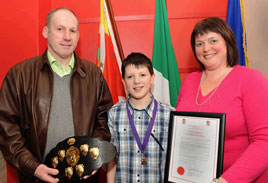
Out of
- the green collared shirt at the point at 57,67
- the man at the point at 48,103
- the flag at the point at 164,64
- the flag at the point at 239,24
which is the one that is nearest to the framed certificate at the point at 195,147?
the man at the point at 48,103

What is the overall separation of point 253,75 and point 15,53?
2576 millimetres

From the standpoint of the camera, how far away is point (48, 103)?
1932 mm

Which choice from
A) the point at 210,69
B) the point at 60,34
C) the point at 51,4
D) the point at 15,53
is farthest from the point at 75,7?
the point at 210,69

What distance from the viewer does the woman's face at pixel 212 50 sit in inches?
66.1

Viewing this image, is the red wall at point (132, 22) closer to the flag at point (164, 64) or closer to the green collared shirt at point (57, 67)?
the flag at point (164, 64)

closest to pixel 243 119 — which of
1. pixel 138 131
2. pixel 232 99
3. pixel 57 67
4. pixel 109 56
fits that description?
pixel 232 99

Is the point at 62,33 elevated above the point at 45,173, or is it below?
above

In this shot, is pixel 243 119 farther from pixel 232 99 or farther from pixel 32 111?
pixel 32 111

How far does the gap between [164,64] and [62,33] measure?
1355mm

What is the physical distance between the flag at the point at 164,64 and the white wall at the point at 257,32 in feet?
3.10

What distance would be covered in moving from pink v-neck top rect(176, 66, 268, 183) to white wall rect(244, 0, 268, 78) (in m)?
1.28

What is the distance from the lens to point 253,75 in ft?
5.02

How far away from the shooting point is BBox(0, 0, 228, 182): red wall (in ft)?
10.0

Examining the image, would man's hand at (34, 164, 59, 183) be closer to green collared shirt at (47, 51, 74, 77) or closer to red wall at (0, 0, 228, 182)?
green collared shirt at (47, 51, 74, 77)
